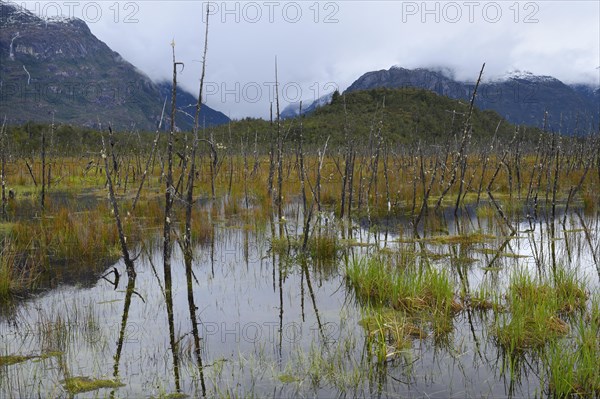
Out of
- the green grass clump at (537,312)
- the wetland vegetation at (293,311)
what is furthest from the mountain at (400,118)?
the green grass clump at (537,312)

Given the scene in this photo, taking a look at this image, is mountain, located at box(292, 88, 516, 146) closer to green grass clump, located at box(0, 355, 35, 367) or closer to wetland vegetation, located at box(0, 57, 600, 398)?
wetland vegetation, located at box(0, 57, 600, 398)

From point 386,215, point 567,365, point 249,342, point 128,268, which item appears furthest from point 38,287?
point 386,215

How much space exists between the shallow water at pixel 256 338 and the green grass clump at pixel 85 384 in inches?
2.8

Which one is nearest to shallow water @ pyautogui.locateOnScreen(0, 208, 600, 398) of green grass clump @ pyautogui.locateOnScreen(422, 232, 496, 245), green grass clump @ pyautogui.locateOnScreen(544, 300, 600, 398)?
green grass clump @ pyautogui.locateOnScreen(544, 300, 600, 398)

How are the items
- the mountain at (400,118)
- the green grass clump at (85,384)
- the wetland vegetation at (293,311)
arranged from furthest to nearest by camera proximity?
the mountain at (400,118) → the wetland vegetation at (293,311) → the green grass clump at (85,384)

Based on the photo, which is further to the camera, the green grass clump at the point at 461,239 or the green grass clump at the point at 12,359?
the green grass clump at the point at 461,239

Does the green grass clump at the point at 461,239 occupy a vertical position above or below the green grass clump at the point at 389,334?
above

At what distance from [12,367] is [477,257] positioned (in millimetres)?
8141

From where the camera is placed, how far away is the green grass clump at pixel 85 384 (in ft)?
17.5

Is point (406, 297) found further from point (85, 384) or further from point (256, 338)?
point (85, 384)

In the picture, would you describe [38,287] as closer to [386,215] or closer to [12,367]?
[12,367]

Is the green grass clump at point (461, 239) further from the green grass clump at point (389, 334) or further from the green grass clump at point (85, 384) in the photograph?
the green grass clump at point (85, 384)

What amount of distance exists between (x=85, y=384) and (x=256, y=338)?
84.0 inches

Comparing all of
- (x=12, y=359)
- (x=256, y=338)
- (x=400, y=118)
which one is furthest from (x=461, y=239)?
(x=400, y=118)
